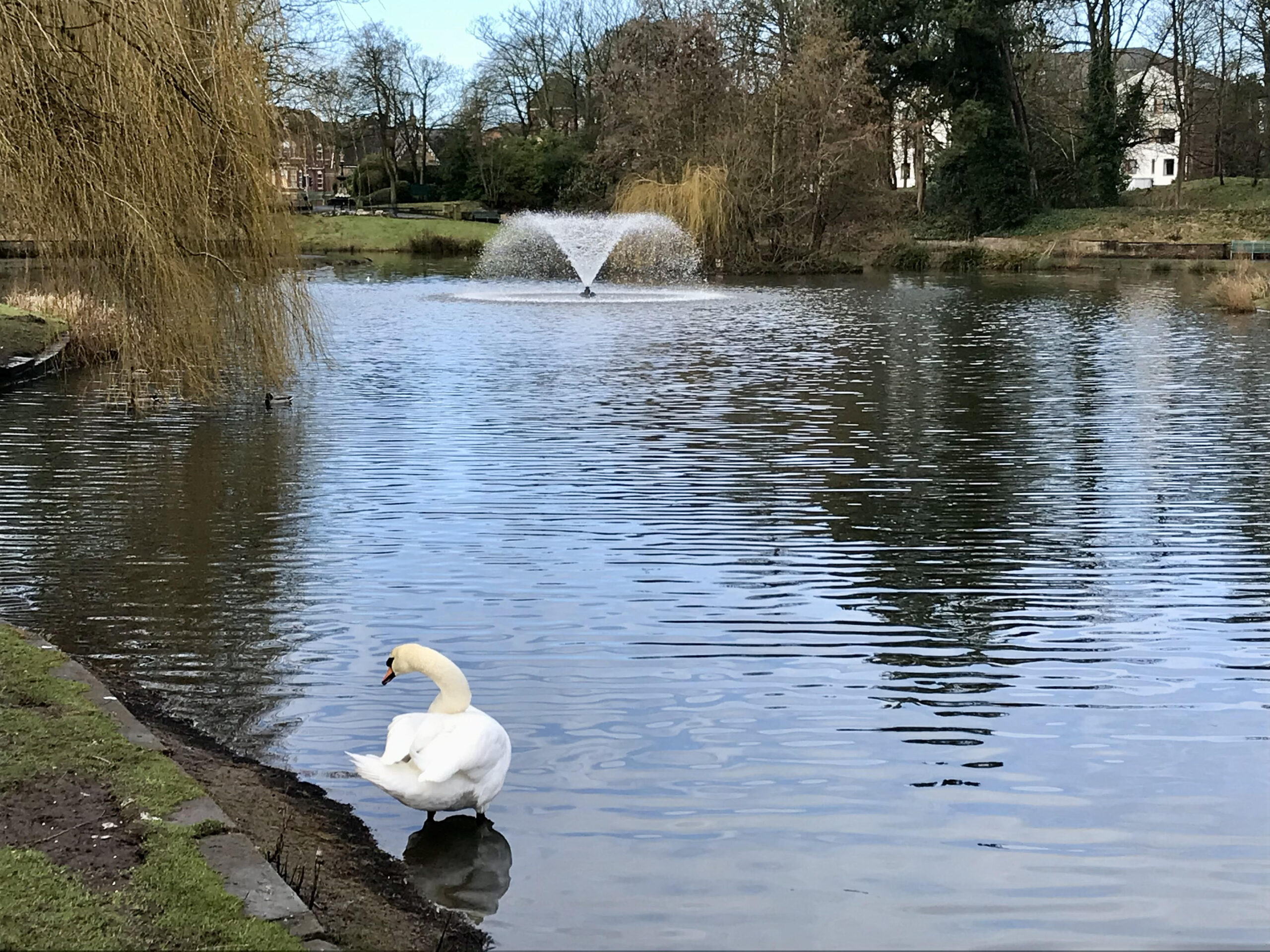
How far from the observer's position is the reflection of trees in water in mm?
7152

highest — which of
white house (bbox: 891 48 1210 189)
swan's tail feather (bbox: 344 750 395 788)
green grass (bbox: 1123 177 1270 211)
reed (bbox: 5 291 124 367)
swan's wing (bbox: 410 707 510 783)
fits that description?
white house (bbox: 891 48 1210 189)

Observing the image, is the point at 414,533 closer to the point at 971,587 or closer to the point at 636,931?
the point at 971,587

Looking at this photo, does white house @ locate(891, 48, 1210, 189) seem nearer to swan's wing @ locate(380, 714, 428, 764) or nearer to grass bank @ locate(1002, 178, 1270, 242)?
grass bank @ locate(1002, 178, 1270, 242)

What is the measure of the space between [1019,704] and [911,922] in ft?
7.21

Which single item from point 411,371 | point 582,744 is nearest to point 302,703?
point 582,744

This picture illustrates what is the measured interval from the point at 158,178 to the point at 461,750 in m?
6.28

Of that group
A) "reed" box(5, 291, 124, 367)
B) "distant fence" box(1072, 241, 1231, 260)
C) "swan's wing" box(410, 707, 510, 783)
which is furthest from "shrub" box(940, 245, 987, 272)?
"swan's wing" box(410, 707, 510, 783)

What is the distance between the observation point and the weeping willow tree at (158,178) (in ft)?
26.4

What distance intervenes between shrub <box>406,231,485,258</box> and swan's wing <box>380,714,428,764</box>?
53.5 meters

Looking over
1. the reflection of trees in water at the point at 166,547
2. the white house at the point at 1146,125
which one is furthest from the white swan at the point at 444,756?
the white house at the point at 1146,125

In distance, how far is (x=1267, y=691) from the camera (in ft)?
22.4

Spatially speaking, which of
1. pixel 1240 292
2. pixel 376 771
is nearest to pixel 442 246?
pixel 1240 292

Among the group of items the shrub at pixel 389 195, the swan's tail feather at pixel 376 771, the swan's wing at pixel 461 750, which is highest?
the shrub at pixel 389 195

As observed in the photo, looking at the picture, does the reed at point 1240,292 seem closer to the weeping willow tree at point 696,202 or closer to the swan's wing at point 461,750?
the weeping willow tree at point 696,202
